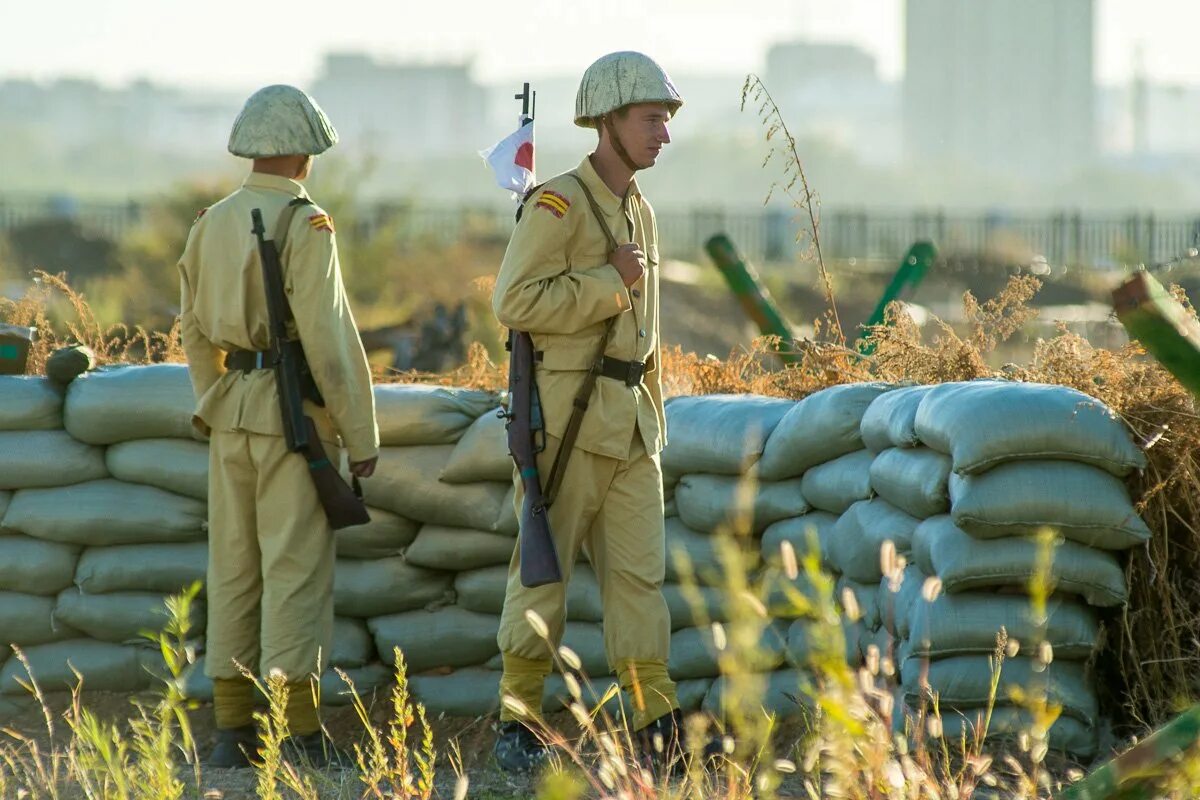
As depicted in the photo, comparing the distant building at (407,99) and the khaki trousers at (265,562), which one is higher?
the distant building at (407,99)

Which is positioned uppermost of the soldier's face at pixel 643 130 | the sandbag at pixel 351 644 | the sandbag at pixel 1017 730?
the soldier's face at pixel 643 130

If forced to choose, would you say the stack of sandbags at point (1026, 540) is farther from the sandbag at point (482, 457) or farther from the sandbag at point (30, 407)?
the sandbag at point (30, 407)

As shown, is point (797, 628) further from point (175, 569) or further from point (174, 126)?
point (174, 126)

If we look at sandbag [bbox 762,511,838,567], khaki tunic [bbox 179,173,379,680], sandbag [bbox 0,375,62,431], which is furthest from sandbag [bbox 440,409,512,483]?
sandbag [bbox 0,375,62,431]

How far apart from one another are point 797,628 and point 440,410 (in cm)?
134

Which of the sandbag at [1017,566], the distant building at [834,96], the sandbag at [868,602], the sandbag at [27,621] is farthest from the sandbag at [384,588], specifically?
the distant building at [834,96]

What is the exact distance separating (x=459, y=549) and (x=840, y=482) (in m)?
1.23

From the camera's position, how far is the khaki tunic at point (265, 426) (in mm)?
4551

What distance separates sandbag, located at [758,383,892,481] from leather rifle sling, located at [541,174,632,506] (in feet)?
2.44

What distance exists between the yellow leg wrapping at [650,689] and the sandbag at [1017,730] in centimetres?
65

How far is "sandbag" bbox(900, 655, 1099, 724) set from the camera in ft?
12.9

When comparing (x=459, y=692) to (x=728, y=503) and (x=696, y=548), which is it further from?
(x=728, y=503)

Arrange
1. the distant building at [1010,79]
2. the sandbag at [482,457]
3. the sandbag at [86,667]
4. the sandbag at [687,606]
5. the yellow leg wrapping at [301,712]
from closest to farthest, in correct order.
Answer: the yellow leg wrapping at [301,712], the sandbag at [687,606], the sandbag at [482,457], the sandbag at [86,667], the distant building at [1010,79]

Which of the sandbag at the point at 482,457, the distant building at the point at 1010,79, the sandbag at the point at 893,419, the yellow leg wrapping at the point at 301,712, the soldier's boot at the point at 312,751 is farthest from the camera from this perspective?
the distant building at the point at 1010,79
